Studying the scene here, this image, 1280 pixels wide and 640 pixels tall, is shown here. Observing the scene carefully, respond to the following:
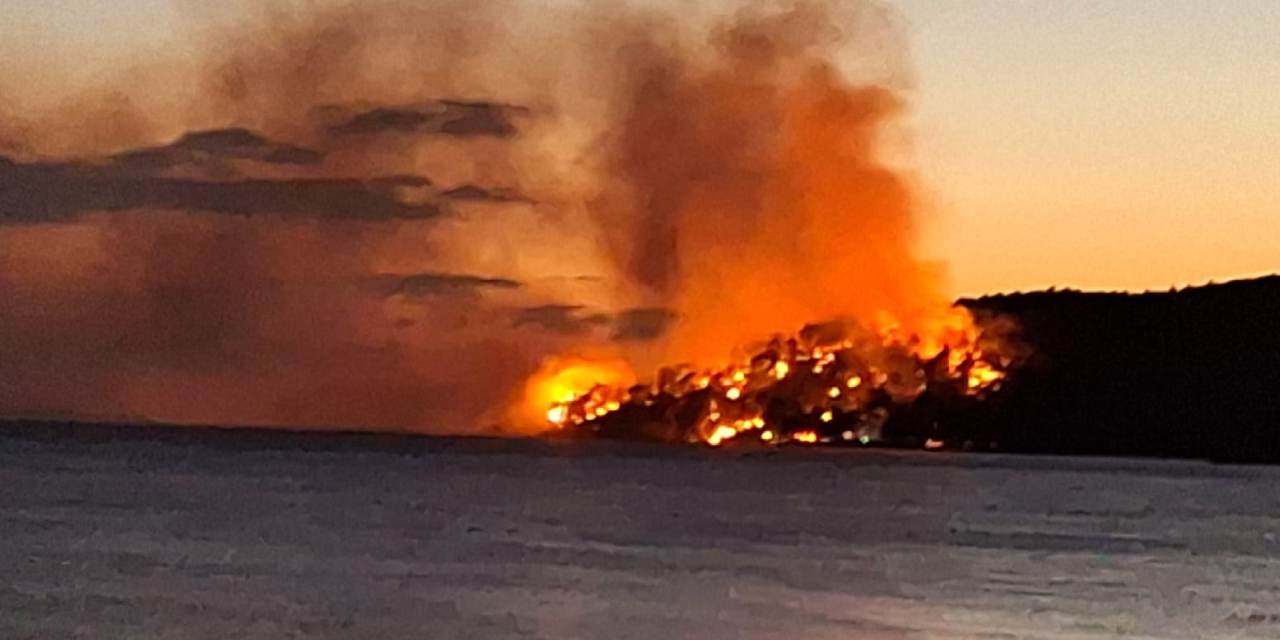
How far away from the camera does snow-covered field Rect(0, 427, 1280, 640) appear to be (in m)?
35.8

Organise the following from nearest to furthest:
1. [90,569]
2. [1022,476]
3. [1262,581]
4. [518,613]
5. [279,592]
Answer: [518,613]
[279,592]
[90,569]
[1262,581]
[1022,476]

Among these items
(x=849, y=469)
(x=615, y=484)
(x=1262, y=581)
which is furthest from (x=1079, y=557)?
(x=849, y=469)

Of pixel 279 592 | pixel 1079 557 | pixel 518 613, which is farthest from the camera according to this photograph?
pixel 1079 557

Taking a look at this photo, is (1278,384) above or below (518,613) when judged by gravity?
above

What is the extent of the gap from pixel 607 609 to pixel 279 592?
19.5 feet

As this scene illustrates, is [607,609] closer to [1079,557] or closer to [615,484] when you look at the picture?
[1079,557]

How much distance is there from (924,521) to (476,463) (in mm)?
69497

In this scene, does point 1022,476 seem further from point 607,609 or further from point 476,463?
point 607,609

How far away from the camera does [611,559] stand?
165 feet

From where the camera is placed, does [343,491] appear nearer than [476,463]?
Yes

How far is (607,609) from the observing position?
37.7 metres

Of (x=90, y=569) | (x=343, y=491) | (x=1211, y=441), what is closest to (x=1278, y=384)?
(x=1211, y=441)

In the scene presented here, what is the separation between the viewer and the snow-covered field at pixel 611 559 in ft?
117

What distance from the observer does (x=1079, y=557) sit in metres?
56.7
